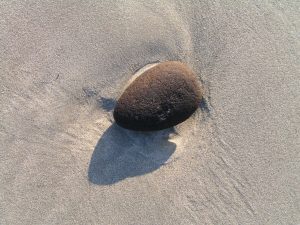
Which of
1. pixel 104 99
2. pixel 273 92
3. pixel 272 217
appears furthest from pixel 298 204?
pixel 104 99

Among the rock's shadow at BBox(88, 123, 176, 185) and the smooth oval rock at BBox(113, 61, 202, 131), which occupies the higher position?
the smooth oval rock at BBox(113, 61, 202, 131)

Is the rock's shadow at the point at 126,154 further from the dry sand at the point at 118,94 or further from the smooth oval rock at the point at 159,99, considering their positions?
the smooth oval rock at the point at 159,99

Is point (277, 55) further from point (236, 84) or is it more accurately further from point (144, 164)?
point (144, 164)

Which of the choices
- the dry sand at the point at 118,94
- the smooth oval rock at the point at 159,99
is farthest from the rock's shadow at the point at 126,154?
the smooth oval rock at the point at 159,99

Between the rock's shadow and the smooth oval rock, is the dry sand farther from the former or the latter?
the smooth oval rock

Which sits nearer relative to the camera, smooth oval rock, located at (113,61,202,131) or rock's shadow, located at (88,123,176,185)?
smooth oval rock, located at (113,61,202,131)

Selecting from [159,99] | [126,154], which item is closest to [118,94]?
[159,99]

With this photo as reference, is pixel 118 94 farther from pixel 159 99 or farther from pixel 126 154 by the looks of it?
pixel 126 154

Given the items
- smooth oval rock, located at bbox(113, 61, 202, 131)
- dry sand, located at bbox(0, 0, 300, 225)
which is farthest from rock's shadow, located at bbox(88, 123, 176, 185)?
smooth oval rock, located at bbox(113, 61, 202, 131)
